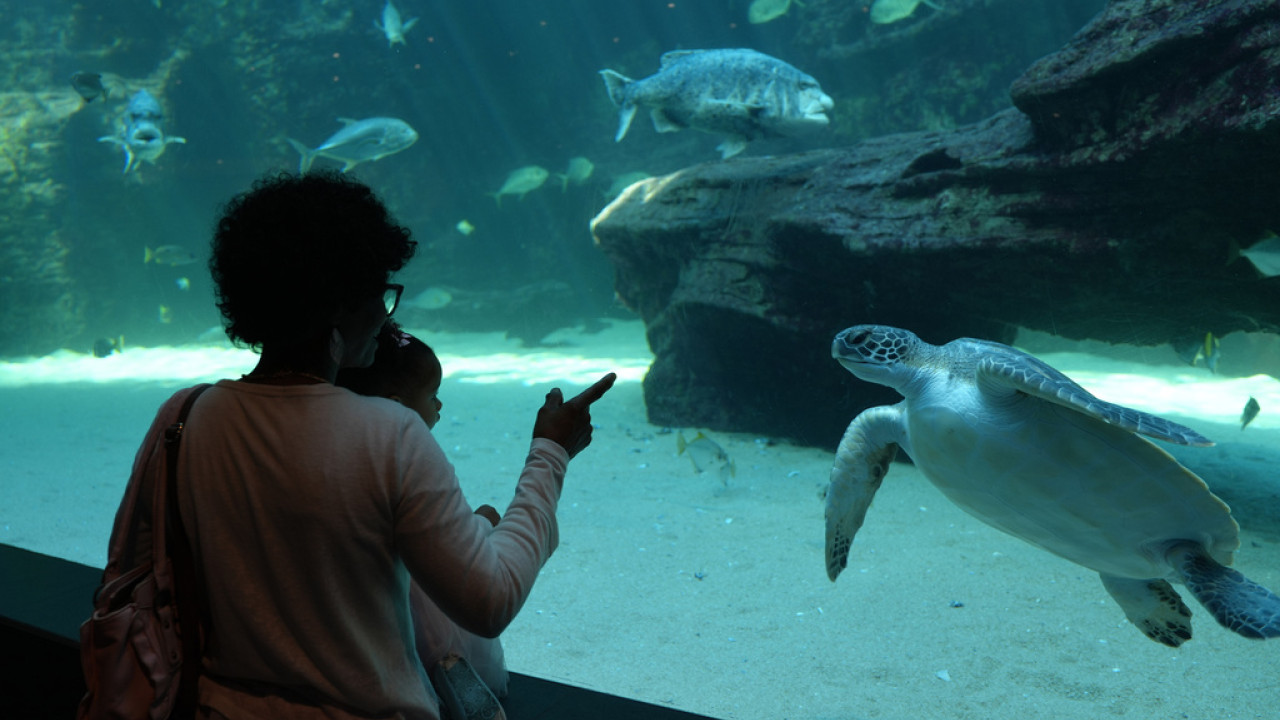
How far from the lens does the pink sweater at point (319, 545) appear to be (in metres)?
0.82

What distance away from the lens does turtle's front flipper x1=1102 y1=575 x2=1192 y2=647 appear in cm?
213

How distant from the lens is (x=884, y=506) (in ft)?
12.6

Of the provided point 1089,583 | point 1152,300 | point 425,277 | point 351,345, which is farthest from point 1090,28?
point 425,277

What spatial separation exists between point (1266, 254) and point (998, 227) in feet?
3.68

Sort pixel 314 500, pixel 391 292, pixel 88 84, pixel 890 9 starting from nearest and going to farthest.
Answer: pixel 314 500
pixel 391 292
pixel 88 84
pixel 890 9

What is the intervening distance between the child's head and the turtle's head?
1789 millimetres

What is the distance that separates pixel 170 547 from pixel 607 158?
42.3 feet

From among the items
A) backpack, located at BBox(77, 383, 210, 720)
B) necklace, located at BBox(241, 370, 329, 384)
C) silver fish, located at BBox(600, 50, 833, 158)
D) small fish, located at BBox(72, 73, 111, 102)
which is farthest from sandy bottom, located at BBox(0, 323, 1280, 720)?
small fish, located at BBox(72, 73, 111, 102)

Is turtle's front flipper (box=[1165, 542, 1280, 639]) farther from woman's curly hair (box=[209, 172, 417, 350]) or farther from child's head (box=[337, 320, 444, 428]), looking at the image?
woman's curly hair (box=[209, 172, 417, 350])

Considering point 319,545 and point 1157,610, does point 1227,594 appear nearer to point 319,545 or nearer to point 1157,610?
point 1157,610

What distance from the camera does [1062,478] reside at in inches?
83.4

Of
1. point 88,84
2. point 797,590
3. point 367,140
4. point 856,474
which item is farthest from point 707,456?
point 88,84

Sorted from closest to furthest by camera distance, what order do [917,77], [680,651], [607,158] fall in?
[680,651]
[917,77]
[607,158]

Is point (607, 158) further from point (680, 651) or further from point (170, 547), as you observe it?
point (170, 547)
